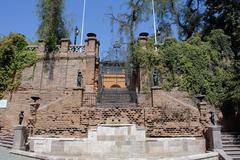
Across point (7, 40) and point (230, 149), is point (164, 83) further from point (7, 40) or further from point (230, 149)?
point (7, 40)

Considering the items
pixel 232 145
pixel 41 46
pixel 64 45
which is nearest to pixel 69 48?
pixel 64 45

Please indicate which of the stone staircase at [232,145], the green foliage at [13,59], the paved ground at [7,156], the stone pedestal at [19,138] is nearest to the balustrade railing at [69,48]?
the green foliage at [13,59]

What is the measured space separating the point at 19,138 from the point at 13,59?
855 cm

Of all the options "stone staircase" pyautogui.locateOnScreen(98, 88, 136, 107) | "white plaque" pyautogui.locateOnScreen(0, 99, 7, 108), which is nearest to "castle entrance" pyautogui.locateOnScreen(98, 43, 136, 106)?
"stone staircase" pyautogui.locateOnScreen(98, 88, 136, 107)

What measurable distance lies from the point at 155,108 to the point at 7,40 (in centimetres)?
1133

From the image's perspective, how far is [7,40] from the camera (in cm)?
1875

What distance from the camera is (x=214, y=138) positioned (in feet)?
36.7

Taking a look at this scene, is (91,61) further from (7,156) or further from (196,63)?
(7,156)

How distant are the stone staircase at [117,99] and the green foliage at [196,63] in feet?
6.94

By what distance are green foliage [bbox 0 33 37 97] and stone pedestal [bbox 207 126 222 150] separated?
481 inches

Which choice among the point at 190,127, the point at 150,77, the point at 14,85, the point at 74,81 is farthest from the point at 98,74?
the point at 190,127

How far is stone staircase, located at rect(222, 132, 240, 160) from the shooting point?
10.6m

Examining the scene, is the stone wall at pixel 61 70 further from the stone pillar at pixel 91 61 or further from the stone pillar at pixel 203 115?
the stone pillar at pixel 203 115

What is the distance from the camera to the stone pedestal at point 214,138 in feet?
36.3
